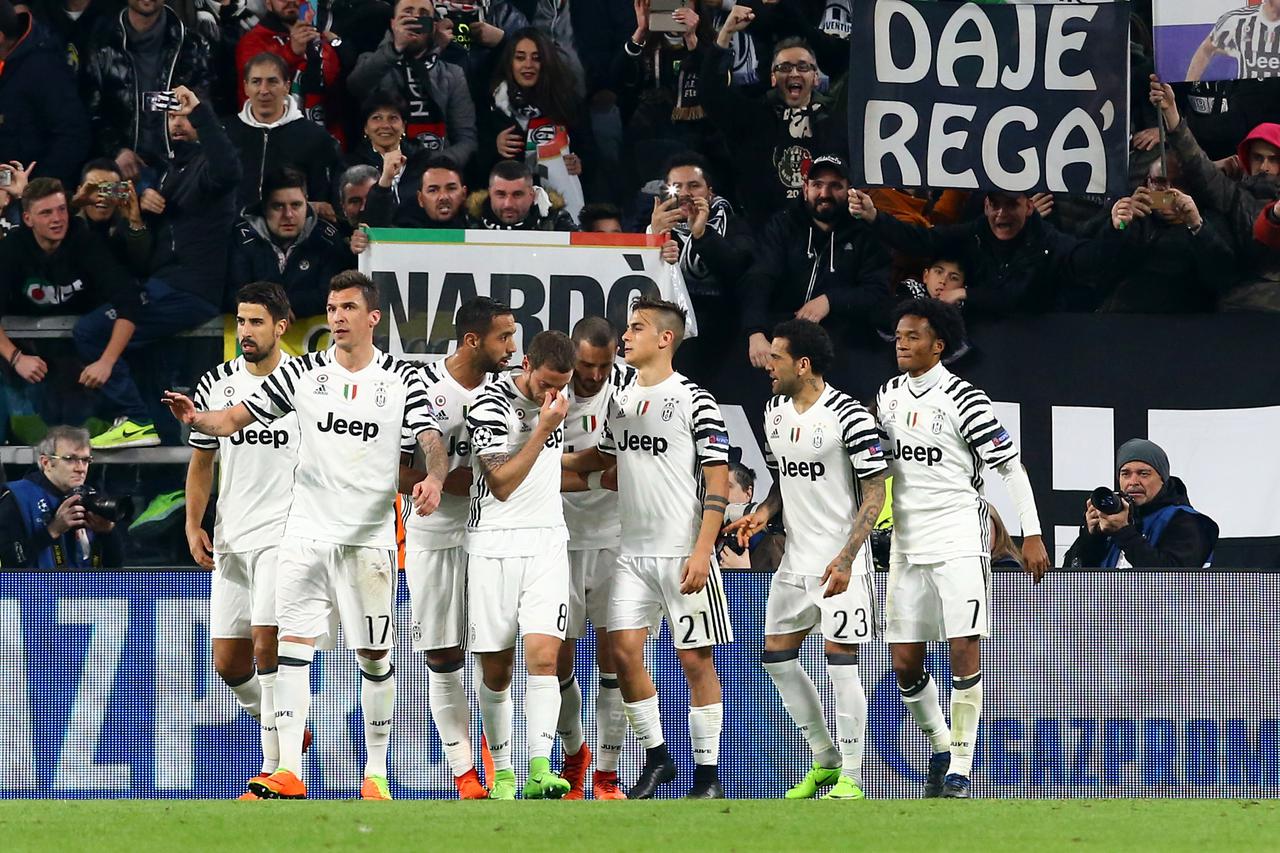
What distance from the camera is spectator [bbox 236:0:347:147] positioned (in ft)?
43.2

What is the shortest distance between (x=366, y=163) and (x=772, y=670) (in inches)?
197

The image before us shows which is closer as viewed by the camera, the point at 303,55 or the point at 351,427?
the point at 351,427

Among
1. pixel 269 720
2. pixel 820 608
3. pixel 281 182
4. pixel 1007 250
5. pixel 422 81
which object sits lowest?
pixel 269 720

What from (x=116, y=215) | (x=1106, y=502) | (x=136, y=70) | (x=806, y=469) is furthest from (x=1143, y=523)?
(x=136, y=70)

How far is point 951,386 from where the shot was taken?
959 cm

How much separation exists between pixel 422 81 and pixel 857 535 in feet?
17.6

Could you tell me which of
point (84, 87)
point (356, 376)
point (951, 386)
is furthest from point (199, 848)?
point (84, 87)

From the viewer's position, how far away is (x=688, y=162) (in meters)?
12.3

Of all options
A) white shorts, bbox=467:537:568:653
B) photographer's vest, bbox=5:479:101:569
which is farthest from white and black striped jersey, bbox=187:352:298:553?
photographer's vest, bbox=5:479:101:569

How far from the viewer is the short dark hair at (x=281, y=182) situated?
12.3 metres

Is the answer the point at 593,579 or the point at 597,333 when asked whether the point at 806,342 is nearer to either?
the point at 597,333

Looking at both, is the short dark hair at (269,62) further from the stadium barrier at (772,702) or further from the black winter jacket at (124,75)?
the stadium barrier at (772,702)

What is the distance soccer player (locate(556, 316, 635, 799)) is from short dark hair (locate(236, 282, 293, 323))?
4.69 feet

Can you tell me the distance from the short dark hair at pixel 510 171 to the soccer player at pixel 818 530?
3.18 meters
